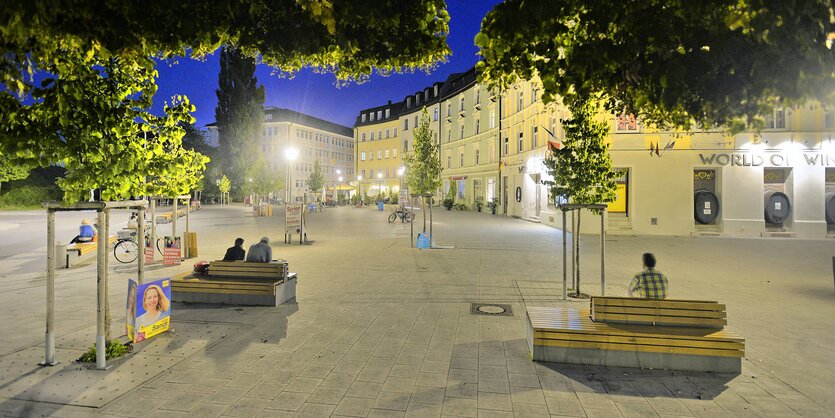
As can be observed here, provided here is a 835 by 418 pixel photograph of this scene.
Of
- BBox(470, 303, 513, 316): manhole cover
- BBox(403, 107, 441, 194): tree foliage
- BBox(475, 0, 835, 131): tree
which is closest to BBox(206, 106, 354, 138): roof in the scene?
BBox(403, 107, 441, 194): tree foliage

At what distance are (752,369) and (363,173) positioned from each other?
253 feet

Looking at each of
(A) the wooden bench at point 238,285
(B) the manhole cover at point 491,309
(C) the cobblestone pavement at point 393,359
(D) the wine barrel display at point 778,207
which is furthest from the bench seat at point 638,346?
(D) the wine barrel display at point 778,207

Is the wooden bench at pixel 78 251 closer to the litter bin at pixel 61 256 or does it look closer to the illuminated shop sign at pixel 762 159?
the litter bin at pixel 61 256

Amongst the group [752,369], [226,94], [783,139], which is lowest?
[752,369]

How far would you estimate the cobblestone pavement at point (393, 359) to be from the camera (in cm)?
446

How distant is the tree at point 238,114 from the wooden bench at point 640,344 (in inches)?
2146

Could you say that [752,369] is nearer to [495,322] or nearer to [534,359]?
[534,359]

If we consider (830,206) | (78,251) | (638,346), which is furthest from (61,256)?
(830,206)

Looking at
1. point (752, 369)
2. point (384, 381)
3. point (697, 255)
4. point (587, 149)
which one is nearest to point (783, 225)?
point (697, 255)

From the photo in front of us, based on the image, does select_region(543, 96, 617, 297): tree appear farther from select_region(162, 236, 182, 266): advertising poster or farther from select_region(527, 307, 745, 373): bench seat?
select_region(162, 236, 182, 266): advertising poster

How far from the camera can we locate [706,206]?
76.3ft

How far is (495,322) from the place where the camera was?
24.4ft

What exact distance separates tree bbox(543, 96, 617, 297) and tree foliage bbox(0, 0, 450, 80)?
611 cm

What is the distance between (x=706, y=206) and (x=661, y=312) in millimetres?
21477
